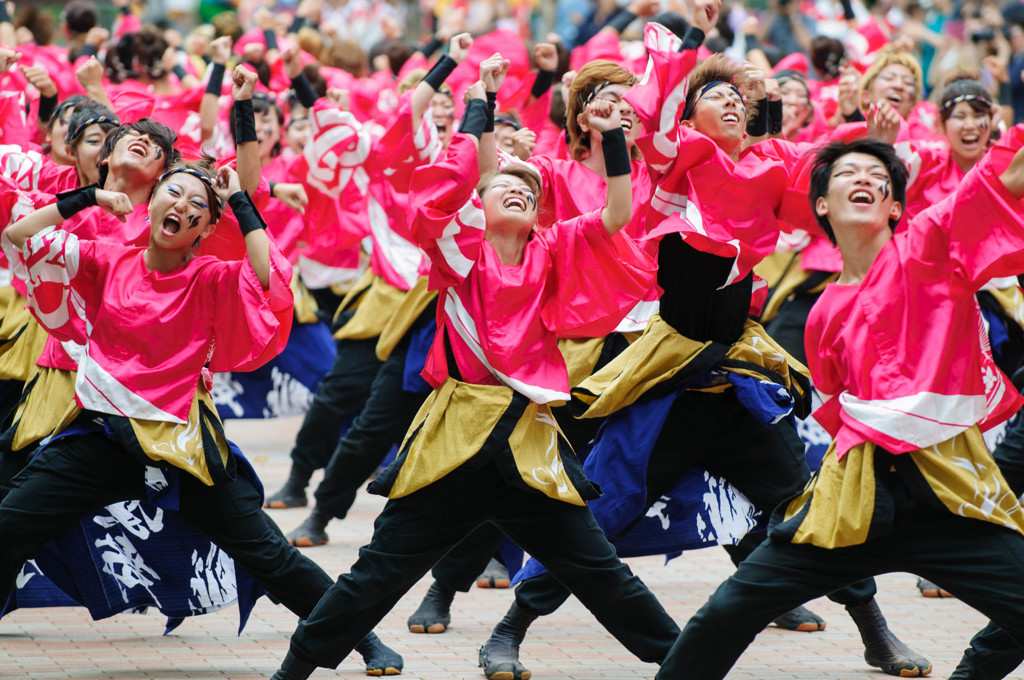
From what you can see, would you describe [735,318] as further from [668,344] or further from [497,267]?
[497,267]

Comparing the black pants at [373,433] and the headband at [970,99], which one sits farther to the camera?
the black pants at [373,433]

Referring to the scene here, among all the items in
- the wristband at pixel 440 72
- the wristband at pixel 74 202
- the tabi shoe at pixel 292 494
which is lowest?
the tabi shoe at pixel 292 494

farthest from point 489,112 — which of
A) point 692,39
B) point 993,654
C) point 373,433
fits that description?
point 373,433

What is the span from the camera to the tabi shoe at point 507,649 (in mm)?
4539

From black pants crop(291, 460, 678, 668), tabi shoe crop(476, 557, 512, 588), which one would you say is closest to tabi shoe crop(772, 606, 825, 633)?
tabi shoe crop(476, 557, 512, 588)

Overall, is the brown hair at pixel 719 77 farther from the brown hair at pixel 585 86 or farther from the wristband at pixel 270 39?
the wristband at pixel 270 39

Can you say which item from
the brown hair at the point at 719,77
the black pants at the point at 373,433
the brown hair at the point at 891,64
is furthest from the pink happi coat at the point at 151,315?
the brown hair at the point at 891,64

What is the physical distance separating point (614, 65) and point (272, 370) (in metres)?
3.26

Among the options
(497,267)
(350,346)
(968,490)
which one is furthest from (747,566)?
(350,346)

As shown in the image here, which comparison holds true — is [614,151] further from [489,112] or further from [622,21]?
[622,21]

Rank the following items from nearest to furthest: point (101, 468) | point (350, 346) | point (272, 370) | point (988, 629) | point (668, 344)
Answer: point (988, 629) < point (101, 468) < point (668, 344) < point (350, 346) < point (272, 370)

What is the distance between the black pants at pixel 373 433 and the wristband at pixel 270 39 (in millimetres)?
3796

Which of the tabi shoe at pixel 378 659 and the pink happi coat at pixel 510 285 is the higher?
the pink happi coat at pixel 510 285

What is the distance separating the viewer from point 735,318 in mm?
4602
